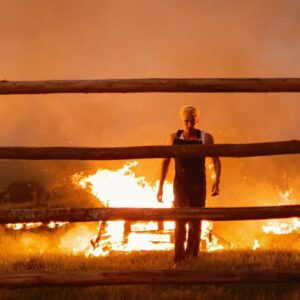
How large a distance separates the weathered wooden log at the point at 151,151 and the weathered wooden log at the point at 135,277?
2.91 feet

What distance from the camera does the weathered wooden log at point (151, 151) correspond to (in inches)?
147

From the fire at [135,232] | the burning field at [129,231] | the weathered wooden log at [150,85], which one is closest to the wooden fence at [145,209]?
the weathered wooden log at [150,85]

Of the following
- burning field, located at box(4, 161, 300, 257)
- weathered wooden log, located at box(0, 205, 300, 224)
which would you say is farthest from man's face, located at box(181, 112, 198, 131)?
burning field, located at box(4, 161, 300, 257)

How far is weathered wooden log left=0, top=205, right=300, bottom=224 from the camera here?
367cm

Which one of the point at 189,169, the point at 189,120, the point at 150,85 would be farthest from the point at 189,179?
the point at 150,85

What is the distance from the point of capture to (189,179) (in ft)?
18.3

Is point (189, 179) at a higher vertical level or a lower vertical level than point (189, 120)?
lower

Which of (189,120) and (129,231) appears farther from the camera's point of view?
(129,231)

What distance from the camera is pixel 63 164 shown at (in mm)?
92938

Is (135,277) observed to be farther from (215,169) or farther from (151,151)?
(215,169)

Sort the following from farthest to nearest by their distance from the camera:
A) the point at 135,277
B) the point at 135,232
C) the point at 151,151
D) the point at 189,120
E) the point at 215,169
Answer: the point at 135,232 < the point at 215,169 < the point at 189,120 < the point at 151,151 < the point at 135,277

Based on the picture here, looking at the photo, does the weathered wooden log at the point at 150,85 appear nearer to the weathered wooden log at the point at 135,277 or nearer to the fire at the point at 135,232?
the weathered wooden log at the point at 135,277

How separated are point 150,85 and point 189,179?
206 centimetres

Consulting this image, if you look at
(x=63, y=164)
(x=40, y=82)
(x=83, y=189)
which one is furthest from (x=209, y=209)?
(x=63, y=164)
